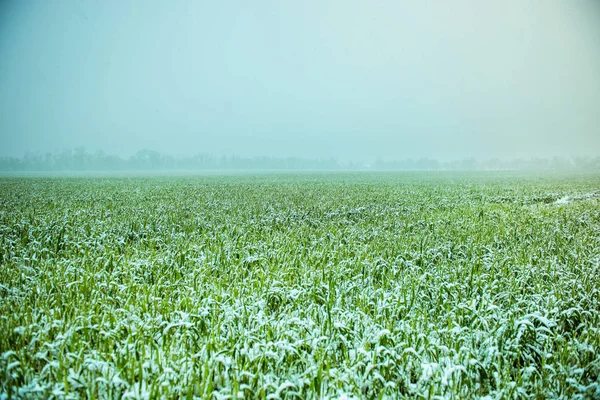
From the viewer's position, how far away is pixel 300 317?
16.0ft

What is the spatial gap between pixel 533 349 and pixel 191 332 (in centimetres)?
434

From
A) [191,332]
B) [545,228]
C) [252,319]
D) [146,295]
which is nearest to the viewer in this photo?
[191,332]

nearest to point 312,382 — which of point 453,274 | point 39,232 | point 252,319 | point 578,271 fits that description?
point 252,319

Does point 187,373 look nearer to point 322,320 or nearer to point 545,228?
point 322,320

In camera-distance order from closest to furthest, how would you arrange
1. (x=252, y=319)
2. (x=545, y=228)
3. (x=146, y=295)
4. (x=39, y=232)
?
(x=252, y=319), (x=146, y=295), (x=39, y=232), (x=545, y=228)

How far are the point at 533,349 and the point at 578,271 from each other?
14.3 feet

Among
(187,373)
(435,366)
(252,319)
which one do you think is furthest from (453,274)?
(187,373)

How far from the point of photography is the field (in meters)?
3.31

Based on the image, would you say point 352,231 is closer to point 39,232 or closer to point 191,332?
point 191,332

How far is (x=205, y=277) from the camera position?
20.8ft

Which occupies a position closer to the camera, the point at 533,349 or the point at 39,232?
the point at 533,349

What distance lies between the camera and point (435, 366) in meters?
3.38

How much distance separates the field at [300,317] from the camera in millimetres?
3309

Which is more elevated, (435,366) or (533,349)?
(435,366)
